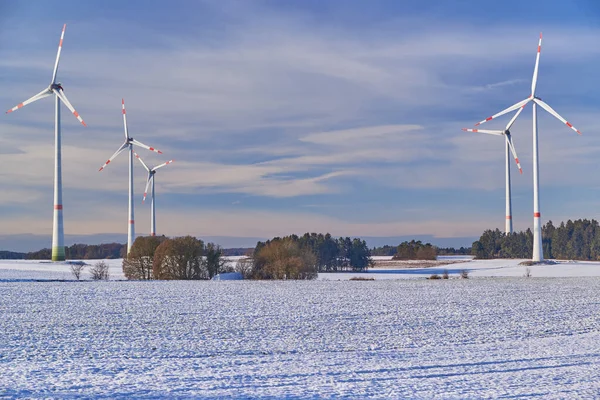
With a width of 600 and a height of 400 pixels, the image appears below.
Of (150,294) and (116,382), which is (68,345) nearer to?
(116,382)

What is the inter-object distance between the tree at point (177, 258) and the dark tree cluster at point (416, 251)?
84995 millimetres

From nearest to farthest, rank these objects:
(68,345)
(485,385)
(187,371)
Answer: (485,385)
(187,371)
(68,345)

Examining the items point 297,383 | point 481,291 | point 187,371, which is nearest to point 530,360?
point 297,383

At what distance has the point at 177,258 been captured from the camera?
2422 inches

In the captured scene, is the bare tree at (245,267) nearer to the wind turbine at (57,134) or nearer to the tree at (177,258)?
the tree at (177,258)

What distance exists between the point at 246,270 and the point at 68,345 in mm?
44862

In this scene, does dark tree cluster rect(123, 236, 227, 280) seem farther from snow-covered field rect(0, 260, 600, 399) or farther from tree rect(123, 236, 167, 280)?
snow-covered field rect(0, 260, 600, 399)

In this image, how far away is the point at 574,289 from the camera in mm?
42094

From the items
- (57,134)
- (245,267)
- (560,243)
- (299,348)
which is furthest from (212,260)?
(560,243)

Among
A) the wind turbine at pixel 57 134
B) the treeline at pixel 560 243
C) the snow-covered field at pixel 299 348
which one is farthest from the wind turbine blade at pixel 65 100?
the treeline at pixel 560 243

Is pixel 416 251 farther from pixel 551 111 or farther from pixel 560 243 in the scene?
pixel 551 111

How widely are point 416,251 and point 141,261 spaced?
307 feet

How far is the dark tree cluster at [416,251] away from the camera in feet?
465

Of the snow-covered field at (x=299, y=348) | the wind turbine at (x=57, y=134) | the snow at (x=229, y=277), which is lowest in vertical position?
the snow at (x=229, y=277)
